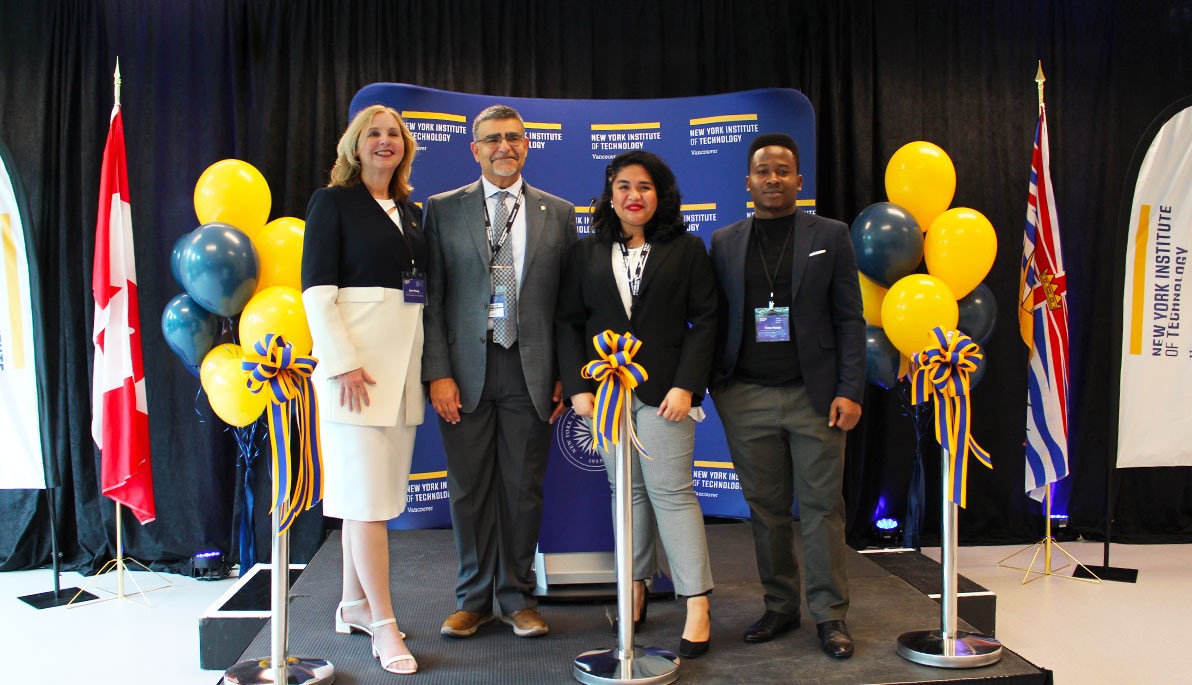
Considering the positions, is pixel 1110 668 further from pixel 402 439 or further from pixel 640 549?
pixel 402 439

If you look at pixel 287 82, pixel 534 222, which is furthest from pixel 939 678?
pixel 287 82

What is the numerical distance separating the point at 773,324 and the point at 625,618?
97 centimetres

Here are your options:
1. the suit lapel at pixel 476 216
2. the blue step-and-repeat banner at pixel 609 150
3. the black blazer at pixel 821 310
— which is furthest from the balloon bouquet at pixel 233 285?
the black blazer at pixel 821 310

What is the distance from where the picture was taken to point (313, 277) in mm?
2549

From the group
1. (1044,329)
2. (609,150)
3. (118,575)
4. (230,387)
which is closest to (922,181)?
(1044,329)

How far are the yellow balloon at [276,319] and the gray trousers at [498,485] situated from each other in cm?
95

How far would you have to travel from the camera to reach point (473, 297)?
2.84 metres

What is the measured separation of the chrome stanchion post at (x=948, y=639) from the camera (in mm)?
2582

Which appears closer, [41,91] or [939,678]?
[939,678]

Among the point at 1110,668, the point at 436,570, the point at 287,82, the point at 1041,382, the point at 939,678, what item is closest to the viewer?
the point at 939,678

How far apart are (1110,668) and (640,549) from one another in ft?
5.80

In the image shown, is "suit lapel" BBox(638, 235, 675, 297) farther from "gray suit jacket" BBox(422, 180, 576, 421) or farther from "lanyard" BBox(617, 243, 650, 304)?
"gray suit jacket" BBox(422, 180, 576, 421)

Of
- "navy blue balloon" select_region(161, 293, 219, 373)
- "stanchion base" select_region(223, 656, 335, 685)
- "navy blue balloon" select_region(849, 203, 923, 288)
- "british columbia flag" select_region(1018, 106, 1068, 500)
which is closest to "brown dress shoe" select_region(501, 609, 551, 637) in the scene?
"stanchion base" select_region(223, 656, 335, 685)

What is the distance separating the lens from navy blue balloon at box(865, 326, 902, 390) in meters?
4.10
